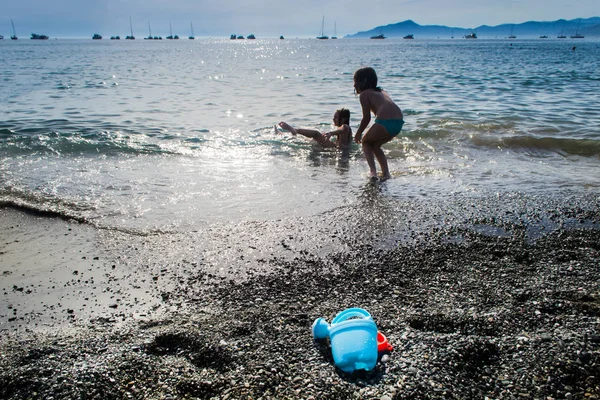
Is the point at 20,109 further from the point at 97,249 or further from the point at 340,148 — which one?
the point at 97,249

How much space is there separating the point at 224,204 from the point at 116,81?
→ 18496 mm

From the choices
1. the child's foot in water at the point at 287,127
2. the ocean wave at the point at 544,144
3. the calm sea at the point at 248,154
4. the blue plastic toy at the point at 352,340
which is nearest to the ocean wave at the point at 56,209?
the calm sea at the point at 248,154

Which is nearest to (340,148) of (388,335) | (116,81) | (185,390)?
(388,335)

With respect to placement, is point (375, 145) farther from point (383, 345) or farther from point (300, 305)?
point (383, 345)

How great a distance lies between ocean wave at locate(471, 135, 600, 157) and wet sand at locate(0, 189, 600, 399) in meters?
4.30

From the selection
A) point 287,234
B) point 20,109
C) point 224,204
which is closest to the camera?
point 287,234

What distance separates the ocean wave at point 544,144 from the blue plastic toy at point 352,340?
773 centimetres

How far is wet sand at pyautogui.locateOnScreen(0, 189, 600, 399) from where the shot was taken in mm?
2299

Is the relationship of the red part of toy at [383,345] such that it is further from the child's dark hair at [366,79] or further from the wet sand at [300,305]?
the child's dark hair at [366,79]

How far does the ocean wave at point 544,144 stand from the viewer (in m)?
8.44

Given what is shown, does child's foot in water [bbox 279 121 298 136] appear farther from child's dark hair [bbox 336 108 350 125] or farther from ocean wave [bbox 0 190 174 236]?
ocean wave [bbox 0 190 174 236]

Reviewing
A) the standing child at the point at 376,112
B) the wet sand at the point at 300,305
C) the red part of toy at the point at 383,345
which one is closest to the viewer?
the wet sand at the point at 300,305

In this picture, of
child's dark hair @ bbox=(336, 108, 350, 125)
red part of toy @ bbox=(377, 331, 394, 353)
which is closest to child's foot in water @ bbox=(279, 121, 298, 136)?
child's dark hair @ bbox=(336, 108, 350, 125)

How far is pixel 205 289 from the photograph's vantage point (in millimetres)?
3342
